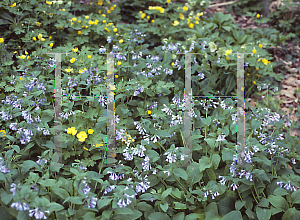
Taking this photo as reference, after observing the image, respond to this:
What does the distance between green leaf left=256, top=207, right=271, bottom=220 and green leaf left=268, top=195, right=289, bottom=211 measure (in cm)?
7

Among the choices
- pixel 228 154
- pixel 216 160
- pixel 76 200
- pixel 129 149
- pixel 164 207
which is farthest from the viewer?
pixel 216 160

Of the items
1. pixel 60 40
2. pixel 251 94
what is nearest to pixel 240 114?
pixel 251 94

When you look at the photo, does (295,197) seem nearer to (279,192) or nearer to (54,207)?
(279,192)

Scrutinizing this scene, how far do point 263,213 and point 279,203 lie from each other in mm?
145

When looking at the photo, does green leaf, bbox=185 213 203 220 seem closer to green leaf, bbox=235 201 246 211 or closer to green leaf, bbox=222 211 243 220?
green leaf, bbox=222 211 243 220

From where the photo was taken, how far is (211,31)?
393 centimetres

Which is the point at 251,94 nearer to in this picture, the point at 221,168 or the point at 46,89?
the point at 221,168

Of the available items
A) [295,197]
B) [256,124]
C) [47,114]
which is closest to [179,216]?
[295,197]

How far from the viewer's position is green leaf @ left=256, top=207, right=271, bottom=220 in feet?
5.92

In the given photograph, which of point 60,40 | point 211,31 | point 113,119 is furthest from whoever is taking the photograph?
point 211,31

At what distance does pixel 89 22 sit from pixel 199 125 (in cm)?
196

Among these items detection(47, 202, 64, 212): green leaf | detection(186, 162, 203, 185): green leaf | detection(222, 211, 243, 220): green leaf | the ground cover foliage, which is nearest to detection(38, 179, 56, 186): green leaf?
the ground cover foliage

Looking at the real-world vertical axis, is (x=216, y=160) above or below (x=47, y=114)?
below

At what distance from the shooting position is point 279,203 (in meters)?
1.86
